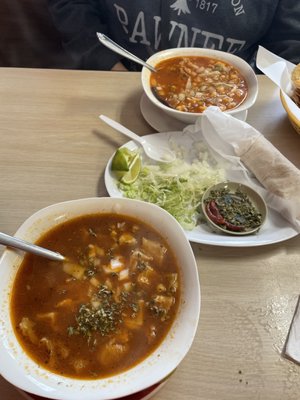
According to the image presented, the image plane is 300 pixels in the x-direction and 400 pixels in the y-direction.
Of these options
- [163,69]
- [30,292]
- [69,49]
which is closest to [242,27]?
[163,69]

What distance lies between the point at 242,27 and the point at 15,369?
221 centimetres

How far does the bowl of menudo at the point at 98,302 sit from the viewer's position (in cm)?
92

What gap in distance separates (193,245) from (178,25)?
1.60 metres

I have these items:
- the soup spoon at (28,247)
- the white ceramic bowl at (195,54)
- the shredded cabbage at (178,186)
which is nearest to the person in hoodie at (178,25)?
the white ceramic bowl at (195,54)

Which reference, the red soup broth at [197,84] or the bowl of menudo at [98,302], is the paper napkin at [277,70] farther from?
the bowl of menudo at [98,302]

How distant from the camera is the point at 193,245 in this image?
1356mm

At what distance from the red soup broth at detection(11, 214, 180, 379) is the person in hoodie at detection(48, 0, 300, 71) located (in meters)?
1.63

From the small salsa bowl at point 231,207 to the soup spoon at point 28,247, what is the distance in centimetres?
56

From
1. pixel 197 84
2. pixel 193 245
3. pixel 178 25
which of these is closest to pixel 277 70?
pixel 197 84

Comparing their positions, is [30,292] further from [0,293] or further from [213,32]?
[213,32]

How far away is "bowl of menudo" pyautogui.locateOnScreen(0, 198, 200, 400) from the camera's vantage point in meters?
0.92

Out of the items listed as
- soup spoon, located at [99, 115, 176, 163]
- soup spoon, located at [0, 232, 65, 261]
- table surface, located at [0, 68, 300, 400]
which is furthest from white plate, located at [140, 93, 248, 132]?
soup spoon, located at [0, 232, 65, 261]

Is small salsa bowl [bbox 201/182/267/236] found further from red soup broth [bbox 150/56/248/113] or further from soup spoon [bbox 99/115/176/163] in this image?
red soup broth [bbox 150/56/248/113]

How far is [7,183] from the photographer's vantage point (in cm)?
155
